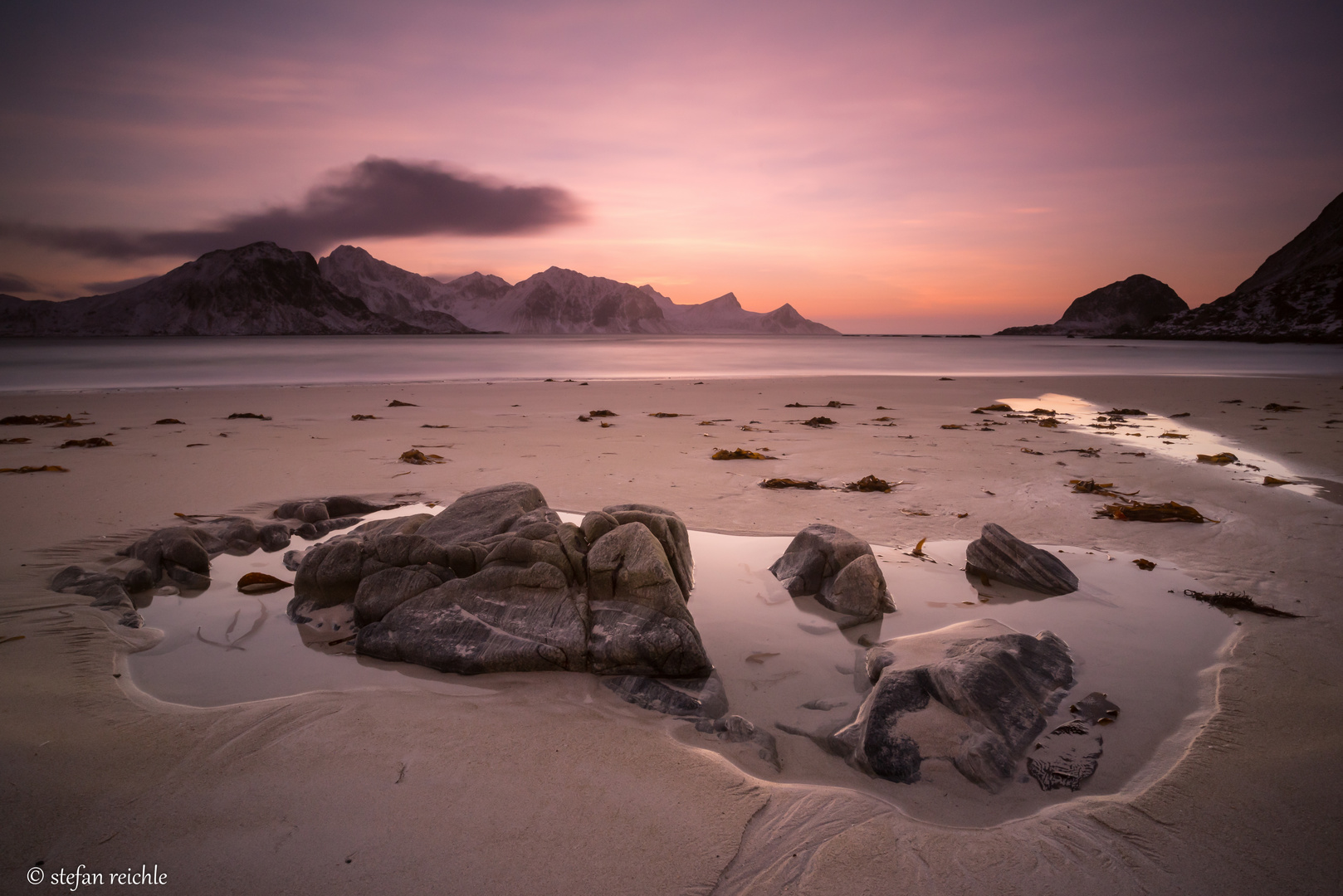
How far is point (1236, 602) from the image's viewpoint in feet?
13.8

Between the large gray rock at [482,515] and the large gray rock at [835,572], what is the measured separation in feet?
6.44

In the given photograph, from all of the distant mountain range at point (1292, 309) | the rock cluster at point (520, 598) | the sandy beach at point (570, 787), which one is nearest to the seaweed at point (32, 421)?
the sandy beach at point (570, 787)

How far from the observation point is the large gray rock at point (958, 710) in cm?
265

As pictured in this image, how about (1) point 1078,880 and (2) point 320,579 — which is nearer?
(1) point 1078,880

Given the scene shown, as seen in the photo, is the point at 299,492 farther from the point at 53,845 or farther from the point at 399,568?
the point at 53,845

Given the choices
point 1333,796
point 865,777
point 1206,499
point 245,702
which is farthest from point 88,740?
point 1206,499

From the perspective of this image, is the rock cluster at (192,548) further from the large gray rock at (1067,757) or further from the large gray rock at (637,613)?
the large gray rock at (1067,757)

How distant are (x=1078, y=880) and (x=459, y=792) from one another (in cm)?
229

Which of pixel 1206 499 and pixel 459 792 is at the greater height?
pixel 1206 499

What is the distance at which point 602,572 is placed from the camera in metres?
3.83

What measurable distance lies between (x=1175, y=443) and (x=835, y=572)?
9.73 meters

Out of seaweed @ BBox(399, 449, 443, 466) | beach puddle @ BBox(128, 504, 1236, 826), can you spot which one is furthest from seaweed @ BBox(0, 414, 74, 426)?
beach puddle @ BBox(128, 504, 1236, 826)

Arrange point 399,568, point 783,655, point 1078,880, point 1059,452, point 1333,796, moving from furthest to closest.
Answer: point 1059,452 < point 399,568 < point 783,655 < point 1333,796 < point 1078,880

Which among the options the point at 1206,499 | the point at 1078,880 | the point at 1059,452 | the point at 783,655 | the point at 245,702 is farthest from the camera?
the point at 1059,452
